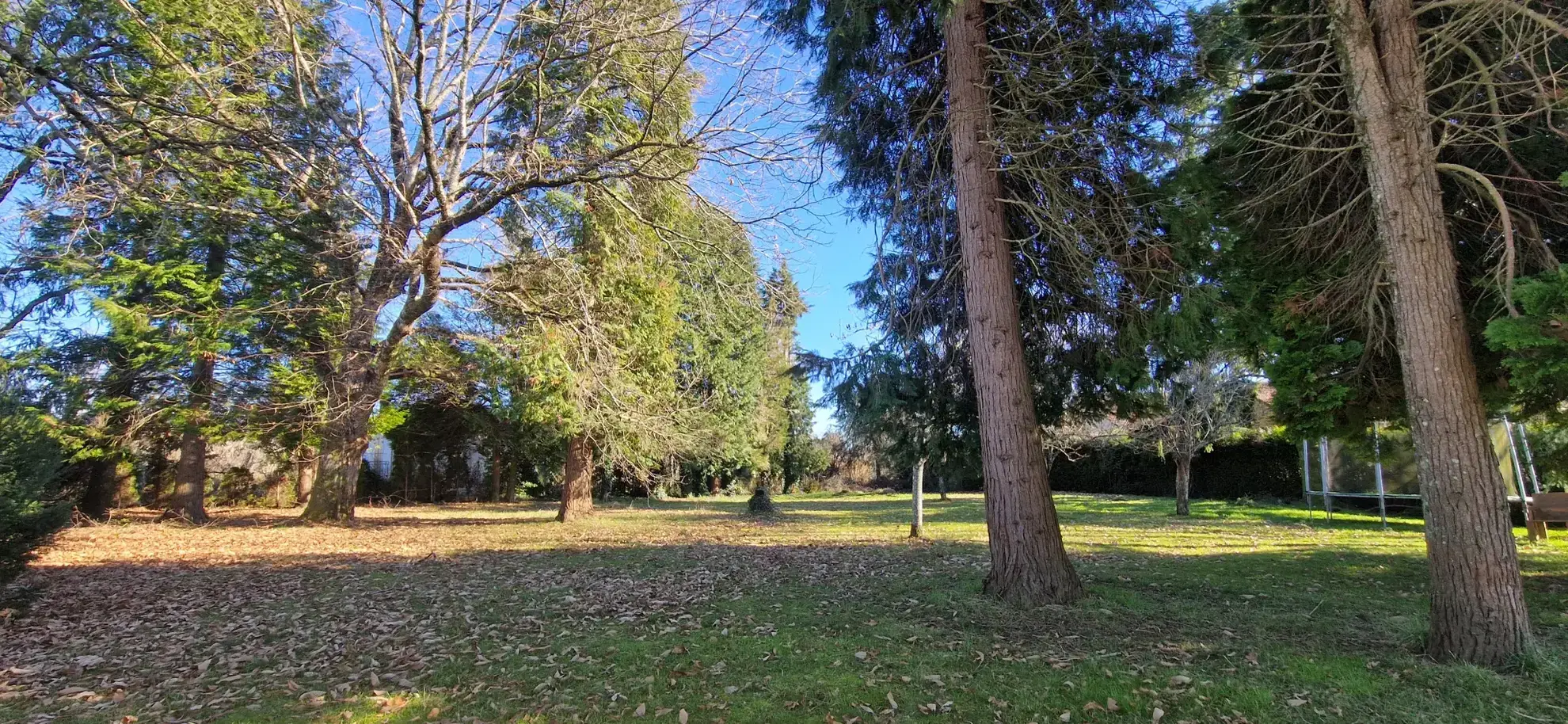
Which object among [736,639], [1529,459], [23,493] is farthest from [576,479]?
[1529,459]

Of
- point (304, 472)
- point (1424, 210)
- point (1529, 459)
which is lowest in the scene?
point (304, 472)

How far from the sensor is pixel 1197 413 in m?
15.8

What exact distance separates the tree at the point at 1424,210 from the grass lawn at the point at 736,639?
2.55 ft

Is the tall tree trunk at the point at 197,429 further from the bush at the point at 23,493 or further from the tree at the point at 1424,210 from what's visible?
the tree at the point at 1424,210

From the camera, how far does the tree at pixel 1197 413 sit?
15508 millimetres

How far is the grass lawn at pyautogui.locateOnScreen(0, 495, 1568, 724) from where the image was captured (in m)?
3.99

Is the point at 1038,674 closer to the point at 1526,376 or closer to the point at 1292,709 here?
the point at 1292,709

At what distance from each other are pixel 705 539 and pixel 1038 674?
Answer: 27.2 ft

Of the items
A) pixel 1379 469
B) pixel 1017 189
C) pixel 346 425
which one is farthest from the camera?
pixel 1379 469

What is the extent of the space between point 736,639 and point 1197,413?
46.5 feet

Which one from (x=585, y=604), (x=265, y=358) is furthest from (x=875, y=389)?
(x=265, y=358)

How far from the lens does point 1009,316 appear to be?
6668mm

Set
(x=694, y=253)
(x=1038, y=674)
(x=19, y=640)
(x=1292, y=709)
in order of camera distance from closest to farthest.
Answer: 1. (x=1292, y=709)
2. (x=1038, y=674)
3. (x=19, y=640)
4. (x=694, y=253)

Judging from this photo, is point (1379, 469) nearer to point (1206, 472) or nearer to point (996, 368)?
point (1206, 472)
